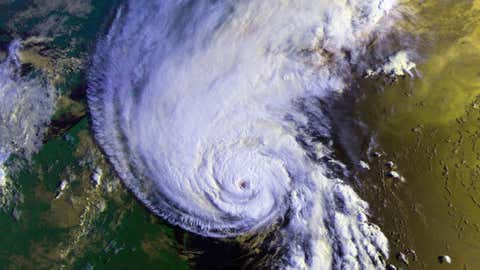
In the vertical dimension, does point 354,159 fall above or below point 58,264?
above

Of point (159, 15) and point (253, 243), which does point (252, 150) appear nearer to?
point (253, 243)

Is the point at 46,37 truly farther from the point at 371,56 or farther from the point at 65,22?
the point at 371,56

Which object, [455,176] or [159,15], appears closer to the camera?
[455,176]

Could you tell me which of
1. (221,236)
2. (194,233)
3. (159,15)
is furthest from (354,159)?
(159,15)

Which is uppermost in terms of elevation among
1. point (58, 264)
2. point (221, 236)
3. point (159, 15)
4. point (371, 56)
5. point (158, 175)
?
point (159, 15)

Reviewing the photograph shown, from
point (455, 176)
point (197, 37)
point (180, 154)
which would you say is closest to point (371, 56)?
point (455, 176)

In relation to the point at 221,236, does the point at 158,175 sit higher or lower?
higher
